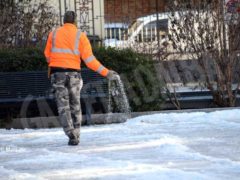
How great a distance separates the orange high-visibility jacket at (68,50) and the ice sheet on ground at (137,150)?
1141 millimetres

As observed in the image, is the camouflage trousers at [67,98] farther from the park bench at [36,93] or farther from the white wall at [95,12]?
the white wall at [95,12]

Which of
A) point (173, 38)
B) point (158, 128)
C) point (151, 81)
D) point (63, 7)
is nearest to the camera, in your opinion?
point (158, 128)

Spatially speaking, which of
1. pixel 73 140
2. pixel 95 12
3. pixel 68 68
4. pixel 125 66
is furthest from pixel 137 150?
pixel 95 12

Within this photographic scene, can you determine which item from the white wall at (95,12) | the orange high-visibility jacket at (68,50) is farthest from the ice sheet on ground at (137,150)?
the white wall at (95,12)

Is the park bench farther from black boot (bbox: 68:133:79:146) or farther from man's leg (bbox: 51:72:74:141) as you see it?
man's leg (bbox: 51:72:74:141)

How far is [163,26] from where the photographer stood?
14875mm

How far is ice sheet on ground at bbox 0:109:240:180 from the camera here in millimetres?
7164

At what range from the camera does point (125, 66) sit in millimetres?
11609

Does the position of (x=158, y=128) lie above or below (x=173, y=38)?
below

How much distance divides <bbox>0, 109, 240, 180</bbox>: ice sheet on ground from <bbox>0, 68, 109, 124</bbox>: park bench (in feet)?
2.20

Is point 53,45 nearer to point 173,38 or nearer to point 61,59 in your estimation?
point 61,59

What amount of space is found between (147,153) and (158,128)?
2196 millimetres

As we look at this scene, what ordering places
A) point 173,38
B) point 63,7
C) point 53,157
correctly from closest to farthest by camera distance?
point 53,157 < point 173,38 < point 63,7

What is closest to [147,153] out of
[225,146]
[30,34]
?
[225,146]
